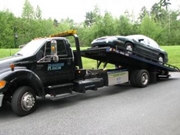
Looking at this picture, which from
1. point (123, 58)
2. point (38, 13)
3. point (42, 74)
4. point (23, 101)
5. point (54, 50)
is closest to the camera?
point (23, 101)

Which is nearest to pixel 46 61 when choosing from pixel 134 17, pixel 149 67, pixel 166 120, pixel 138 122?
pixel 138 122

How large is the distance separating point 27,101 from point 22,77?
0.63 meters

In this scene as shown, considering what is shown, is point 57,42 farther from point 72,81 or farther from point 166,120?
point 166,120

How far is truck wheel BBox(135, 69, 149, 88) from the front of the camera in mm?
9984

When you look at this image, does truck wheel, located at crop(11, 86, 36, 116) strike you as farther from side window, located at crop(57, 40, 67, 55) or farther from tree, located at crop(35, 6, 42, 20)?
tree, located at crop(35, 6, 42, 20)

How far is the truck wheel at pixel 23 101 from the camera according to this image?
6171mm

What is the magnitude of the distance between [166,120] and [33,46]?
13.7 feet

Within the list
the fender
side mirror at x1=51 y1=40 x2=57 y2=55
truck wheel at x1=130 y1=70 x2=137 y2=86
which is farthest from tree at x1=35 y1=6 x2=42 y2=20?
the fender

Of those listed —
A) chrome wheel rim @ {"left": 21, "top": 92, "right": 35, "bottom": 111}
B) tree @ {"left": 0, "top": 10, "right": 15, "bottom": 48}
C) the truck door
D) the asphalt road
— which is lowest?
the asphalt road

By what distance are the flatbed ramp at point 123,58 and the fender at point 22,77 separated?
119 inches

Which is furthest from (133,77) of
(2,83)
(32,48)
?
(2,83)

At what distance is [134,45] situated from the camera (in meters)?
10.5

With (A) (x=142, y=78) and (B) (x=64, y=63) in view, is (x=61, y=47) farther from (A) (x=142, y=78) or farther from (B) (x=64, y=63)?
(A) (x=142, y=78)

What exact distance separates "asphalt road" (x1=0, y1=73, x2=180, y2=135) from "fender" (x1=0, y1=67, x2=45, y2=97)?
0.68 meters
